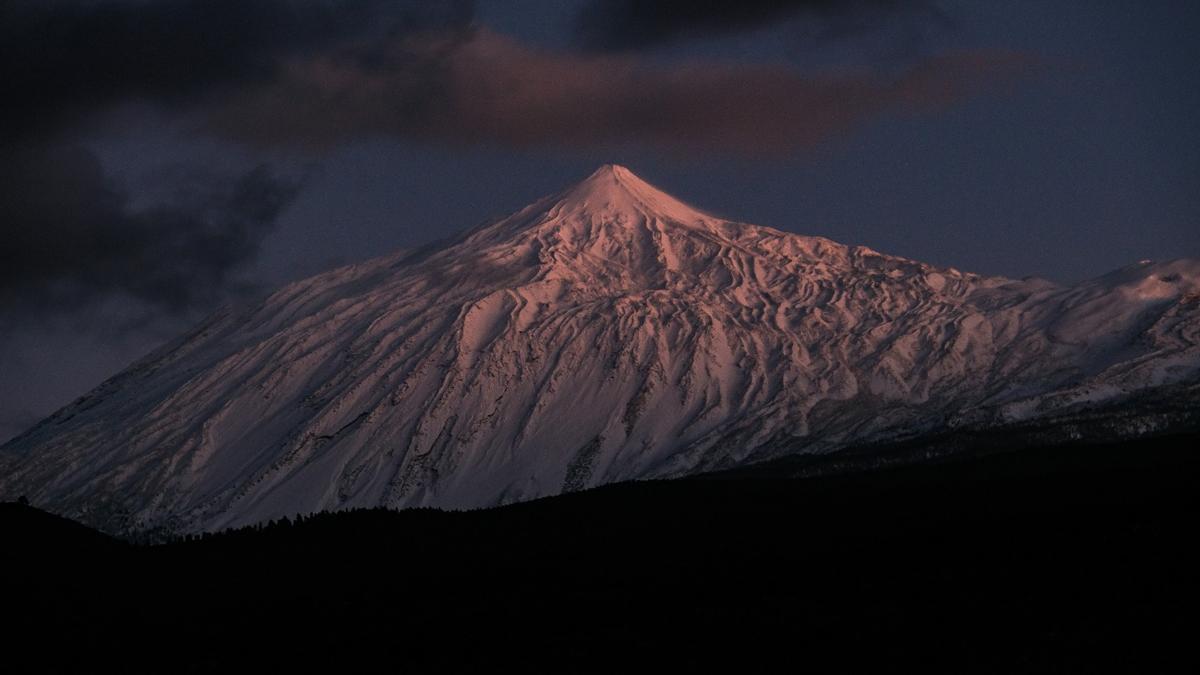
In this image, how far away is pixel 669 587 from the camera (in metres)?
130

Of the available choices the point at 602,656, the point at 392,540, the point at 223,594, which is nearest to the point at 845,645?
the point at 602,656

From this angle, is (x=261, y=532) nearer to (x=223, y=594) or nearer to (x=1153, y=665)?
(x=223, y=594)

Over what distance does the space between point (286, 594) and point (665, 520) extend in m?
39.2

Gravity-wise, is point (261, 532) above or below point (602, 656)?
above

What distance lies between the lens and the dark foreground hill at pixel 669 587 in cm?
10175

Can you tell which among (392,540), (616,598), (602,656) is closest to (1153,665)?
(602,656)

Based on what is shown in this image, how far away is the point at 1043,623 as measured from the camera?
331 feet

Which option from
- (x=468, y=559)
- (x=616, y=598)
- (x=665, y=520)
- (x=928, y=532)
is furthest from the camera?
(x=665, y=520)

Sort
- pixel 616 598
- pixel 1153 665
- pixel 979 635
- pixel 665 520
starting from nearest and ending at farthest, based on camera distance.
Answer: pixel 1153 665
pixel 979 635
pixel 616 598
pixel 665 520

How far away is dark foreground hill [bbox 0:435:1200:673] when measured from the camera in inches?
4006

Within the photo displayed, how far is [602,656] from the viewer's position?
107625 millimetres

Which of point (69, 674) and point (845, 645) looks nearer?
point (845, 645)

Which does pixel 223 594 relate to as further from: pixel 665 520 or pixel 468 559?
pixel 665 520

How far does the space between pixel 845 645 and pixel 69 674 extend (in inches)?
1857
